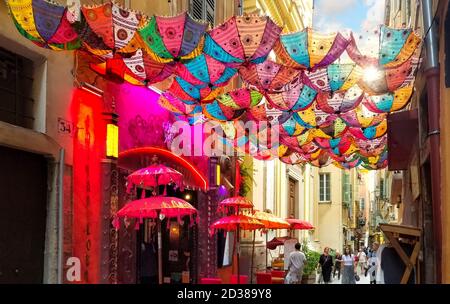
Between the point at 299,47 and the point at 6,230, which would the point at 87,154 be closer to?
the point at 6,230

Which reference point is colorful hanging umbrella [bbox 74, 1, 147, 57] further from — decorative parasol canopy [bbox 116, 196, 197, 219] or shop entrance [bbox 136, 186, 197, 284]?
shop entrance [bbox 136, 186, 197, 284]

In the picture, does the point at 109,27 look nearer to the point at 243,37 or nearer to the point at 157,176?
the point at 243,37

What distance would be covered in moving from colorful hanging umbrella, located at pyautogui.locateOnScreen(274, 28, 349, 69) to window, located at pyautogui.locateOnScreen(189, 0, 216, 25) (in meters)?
7.59

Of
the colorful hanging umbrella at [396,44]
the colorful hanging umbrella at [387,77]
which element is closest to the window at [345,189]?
the colorful hanging umbrella at [387,77]

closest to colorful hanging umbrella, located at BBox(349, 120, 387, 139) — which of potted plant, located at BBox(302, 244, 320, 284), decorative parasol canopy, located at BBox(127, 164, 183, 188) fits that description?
decorative parasol canopy, located at BBox(127, 164, 183, 188)

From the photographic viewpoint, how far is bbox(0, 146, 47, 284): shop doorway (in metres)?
7.68

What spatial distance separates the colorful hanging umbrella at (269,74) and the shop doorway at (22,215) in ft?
11.4

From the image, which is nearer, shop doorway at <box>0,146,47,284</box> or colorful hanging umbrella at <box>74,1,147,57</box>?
colorful hanging umbrella at <box>74,1,147,57</box>

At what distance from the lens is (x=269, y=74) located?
908 centimetres

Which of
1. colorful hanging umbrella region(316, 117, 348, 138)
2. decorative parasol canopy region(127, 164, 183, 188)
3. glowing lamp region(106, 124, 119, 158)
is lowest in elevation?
decorative parasol canopy region(127, 164, 183, 188)

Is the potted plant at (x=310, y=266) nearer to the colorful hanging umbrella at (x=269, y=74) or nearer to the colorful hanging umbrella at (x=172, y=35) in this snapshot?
the colorful hanging umbrella at (x=269, y=74)

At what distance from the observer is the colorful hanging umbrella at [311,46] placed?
26.3 ft
